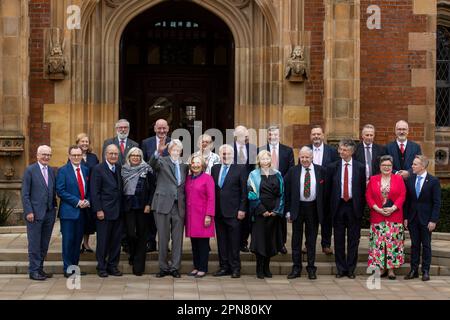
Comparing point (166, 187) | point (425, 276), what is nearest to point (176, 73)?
point (166, 187)

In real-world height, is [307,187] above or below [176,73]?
below

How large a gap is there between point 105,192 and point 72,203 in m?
0.45

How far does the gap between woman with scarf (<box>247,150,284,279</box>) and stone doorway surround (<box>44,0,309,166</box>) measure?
14.2 feet

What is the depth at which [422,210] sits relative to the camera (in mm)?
12820

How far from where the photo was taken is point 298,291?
11.9 meters

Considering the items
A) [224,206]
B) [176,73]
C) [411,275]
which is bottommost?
[411,275]

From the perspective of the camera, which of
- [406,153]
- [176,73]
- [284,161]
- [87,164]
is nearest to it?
[87,164]

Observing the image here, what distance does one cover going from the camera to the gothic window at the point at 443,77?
1925 cm

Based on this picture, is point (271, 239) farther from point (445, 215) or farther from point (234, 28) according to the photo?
point (234, 28)

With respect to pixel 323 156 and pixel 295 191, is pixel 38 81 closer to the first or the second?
pixel 323 156

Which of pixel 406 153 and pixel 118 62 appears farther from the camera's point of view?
pixel 118 62

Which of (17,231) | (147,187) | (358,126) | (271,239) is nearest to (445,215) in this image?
(358,126)

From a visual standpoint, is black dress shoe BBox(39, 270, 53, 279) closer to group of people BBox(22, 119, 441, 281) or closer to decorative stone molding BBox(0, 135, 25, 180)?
group of people BBox(22, 119, 441, 281)

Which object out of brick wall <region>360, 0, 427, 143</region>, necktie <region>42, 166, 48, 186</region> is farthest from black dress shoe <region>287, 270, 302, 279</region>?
brick wall <region>360, 0, 427, 143</region>
